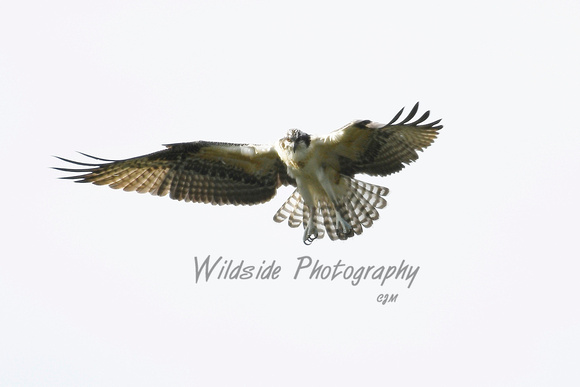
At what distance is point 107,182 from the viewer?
47.7 feet

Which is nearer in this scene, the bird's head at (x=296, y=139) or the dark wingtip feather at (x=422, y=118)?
the dark wingtip feather at (x=422, y=118)

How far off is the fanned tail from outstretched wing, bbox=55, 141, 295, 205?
1.73 ft

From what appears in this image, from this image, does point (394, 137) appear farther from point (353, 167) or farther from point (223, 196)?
point (223, 196)

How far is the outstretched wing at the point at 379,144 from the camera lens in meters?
13.8

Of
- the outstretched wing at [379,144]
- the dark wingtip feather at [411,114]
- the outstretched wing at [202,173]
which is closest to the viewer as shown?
the dark wingtip feather at [411,114]

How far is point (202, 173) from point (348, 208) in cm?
204

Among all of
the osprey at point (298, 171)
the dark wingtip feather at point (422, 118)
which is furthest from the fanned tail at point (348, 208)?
the dark wingtip feather at point (422, 118)

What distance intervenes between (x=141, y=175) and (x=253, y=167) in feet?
4.92

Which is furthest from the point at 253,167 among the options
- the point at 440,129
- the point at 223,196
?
the point at 440,129

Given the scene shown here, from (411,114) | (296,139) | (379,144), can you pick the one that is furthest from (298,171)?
(411,114)

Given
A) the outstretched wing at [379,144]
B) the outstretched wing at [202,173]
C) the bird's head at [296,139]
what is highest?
the outstretched wing at [379,144]

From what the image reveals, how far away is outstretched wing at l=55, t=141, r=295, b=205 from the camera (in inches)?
571

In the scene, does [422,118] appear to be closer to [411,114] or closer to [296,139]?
[411,114]

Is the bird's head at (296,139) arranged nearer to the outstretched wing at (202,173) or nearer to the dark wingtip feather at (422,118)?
the outstretched wing at (202,173)
